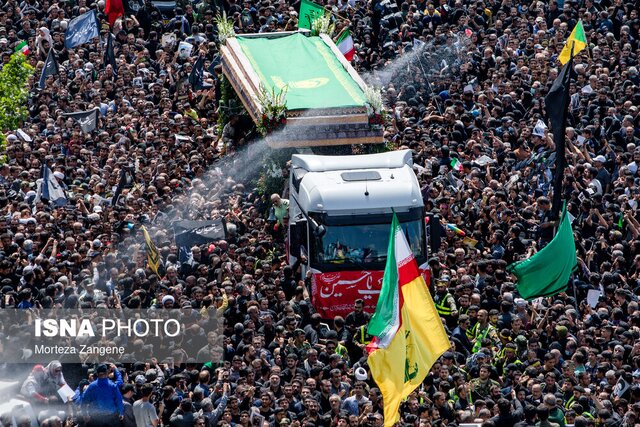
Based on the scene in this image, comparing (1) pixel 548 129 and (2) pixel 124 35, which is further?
(2) pixel 124 35

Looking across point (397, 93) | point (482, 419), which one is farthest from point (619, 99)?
point (482, 419)

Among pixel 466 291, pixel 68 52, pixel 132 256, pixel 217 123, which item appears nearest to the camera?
pixel 466 291

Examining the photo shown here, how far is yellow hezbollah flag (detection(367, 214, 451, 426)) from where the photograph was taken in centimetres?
2150

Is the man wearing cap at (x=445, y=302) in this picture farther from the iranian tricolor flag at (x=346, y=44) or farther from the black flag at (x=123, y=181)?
the iranian tricolor flag at (x=346, y=44)

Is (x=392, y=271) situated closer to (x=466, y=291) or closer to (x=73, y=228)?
(x=466, y=291)

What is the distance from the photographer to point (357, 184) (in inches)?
1107

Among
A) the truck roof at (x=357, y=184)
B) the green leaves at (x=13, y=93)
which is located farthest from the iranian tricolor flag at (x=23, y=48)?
the truck roof at (x=357, y=184)

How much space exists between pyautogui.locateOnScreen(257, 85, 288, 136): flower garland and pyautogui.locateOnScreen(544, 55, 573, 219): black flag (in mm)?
4718

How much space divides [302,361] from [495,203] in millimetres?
6161

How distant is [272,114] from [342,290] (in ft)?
14.4

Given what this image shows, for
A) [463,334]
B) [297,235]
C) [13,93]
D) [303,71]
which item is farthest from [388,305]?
[13,93]

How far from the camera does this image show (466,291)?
88.1 ft

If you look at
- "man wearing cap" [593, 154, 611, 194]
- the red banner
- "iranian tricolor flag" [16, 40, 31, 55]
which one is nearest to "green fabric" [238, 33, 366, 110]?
"man wearing cap" [593, 154, 611, 194]

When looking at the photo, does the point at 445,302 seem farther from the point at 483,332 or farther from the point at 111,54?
the point at 111,54
